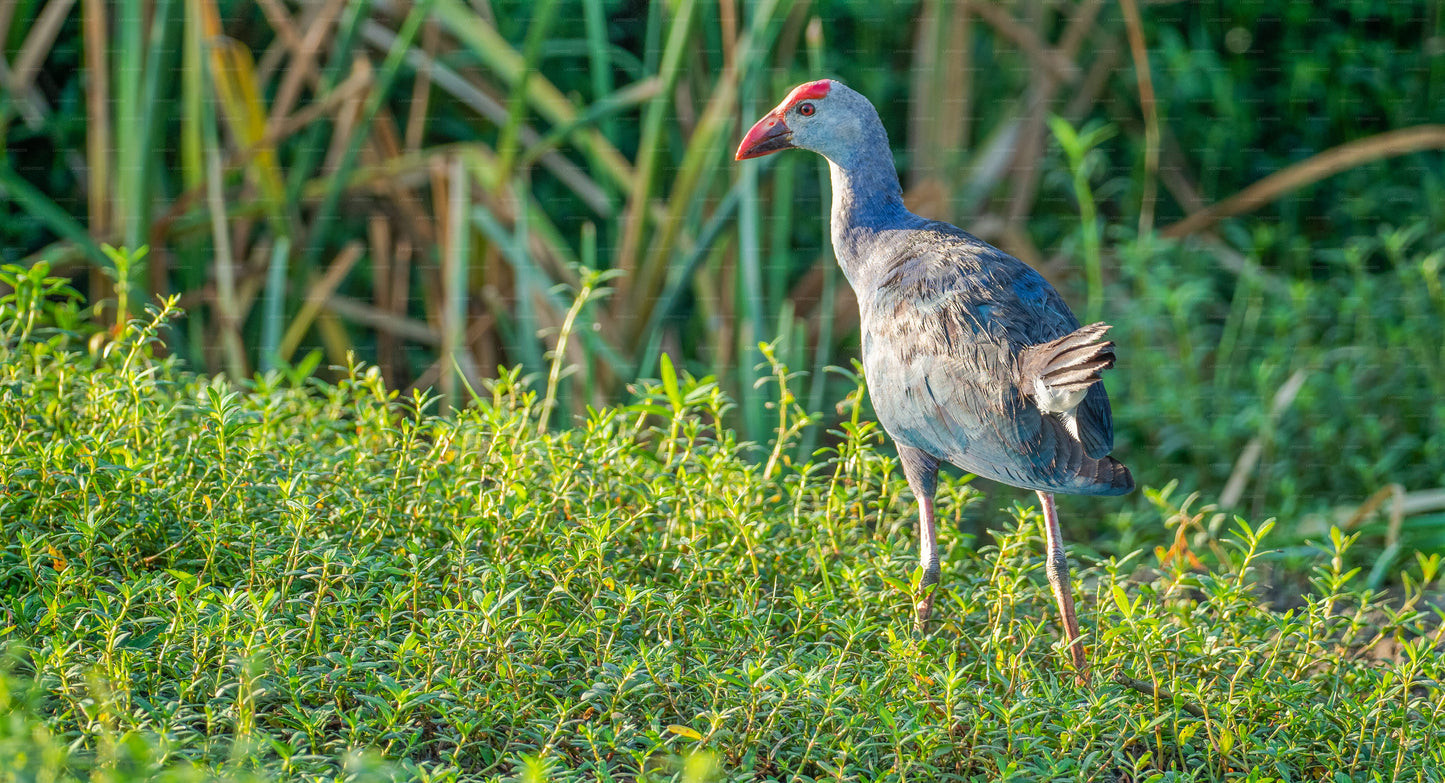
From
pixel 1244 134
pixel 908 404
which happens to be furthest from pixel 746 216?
pixel 1244 134

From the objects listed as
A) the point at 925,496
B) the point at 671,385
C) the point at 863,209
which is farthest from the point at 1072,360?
the point at 671,385

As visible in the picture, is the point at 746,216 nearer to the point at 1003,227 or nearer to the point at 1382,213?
the point at 1003,227

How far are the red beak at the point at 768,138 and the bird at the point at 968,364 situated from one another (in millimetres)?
93

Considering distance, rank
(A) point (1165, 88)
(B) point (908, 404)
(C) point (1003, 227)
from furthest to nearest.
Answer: (A) point (1165, 88) → (C) point (1003, 227) → (B) point (908, 404)

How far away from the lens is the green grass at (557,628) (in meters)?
1.80

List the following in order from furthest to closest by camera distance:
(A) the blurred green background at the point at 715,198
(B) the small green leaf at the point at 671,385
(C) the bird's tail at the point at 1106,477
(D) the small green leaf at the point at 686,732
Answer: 1. (A) the blurred green background at the point at 715,198
2. (B) the small green leaf at the point at 671,385
3. (C) the bird's tail at the point at 1106,477
4. (D) the small green leaf at the point at 686,732

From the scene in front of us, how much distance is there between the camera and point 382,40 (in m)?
3.95

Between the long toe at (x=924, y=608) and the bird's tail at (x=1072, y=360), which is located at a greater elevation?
the bird's tail at (x=1072, y=360)

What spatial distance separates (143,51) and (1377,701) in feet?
11.0

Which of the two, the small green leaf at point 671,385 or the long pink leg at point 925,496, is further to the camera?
the small green leaf at point 671,385

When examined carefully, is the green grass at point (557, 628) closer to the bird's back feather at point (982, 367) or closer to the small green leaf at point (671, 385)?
the small green leaf at point (671, 385)

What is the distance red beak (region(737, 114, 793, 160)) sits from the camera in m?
2.59

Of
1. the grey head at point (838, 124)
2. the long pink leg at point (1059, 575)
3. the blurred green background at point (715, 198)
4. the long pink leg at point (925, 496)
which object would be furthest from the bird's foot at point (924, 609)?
the blurred green background at point (715, 198)

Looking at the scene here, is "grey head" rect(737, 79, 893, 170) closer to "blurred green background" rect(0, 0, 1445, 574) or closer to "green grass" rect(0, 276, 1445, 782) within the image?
"green grass" rect(0, 276, 1445, 782)
